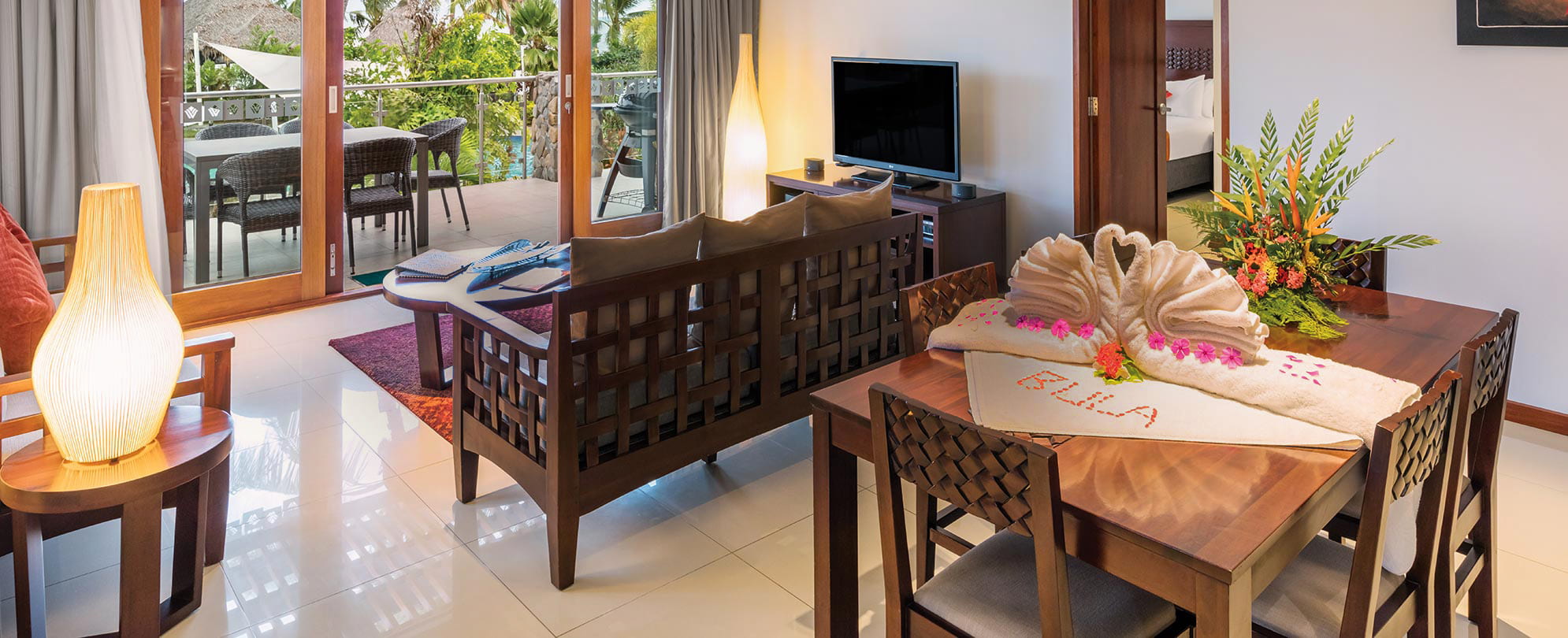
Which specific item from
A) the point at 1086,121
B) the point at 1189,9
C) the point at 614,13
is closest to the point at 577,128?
the point at 614,13

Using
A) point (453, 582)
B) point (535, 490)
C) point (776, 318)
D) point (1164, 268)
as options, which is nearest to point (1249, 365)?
point (1164, 268)

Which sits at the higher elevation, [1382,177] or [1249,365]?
[1382,177]

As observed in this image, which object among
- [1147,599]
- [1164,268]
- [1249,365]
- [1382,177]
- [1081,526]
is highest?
[1382,177]

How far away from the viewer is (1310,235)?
2602 mm

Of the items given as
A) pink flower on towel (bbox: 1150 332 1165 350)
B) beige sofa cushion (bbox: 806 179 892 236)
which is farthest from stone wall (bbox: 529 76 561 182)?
pink flower on towel (bbox: 1150 332 1165 350)

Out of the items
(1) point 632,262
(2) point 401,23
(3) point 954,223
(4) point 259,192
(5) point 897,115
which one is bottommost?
(1) point 632,262

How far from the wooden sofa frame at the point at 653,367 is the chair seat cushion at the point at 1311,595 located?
61.9 inches

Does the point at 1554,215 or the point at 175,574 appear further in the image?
the point at 1554,215

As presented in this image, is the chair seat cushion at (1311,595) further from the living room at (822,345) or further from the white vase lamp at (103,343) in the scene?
the white vase lamp at (103,343)

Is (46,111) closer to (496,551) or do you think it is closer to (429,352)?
(429,352)

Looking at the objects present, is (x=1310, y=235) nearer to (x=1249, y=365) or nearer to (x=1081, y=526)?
(x=1249, y=365)

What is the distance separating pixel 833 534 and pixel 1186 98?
595cm

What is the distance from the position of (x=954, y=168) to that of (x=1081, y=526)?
11.8 feet

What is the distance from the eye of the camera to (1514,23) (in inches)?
136
